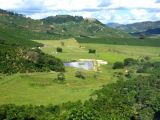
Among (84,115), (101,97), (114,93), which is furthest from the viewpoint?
(114,93)

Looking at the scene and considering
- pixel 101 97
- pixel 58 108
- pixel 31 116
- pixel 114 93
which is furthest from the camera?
pixel 114 93

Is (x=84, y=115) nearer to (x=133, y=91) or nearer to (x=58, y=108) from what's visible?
(x=58, y=108)

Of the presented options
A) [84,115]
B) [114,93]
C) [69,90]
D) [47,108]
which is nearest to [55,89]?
[69,90]

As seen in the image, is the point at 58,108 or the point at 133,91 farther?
the point at 133,91

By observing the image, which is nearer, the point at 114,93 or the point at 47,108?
the point at 47,108

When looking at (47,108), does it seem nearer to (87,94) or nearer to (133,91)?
(87,94)

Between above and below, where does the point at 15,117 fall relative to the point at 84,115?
below

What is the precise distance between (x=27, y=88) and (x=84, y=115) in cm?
9469

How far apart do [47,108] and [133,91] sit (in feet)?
176

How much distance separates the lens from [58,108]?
154000mm

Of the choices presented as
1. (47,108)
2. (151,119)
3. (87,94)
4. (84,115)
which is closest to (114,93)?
(87,94)

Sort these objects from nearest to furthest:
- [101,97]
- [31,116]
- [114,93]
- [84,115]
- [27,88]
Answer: [84,115]
[31,116]
[101,97]
[114,93]
[27,88]

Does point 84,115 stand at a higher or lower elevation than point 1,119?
higher

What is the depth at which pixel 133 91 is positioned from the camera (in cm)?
19625
